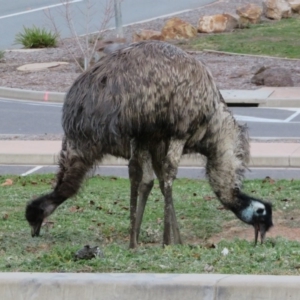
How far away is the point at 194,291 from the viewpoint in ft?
17.9

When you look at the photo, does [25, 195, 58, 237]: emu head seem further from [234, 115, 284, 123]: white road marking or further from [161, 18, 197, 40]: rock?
[161, 18, 197, 40]: rock

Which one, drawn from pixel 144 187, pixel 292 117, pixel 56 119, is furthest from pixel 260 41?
pixel 144 187

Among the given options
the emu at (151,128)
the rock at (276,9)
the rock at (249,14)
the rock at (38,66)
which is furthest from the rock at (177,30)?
the emu at (151,128)

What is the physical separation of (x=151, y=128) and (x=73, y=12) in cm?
2182

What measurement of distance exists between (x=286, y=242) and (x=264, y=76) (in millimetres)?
11526

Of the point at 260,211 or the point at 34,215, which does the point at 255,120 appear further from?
the point at 34,215

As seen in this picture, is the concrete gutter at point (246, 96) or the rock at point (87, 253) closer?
the rock at point (87, 253)

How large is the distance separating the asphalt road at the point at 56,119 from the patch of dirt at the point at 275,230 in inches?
207

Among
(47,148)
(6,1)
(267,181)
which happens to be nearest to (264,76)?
(47,148)

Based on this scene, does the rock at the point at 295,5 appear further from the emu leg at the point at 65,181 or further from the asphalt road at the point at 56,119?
the emu leg at the point at 65,181

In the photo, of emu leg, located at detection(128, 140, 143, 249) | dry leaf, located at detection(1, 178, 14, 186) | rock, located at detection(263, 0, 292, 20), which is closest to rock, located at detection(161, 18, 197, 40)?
rock, located at detection(263, 0, 292, 20)

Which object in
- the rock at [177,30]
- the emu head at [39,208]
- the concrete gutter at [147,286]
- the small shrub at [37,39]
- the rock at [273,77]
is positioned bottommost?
the concrete gutter at [147,286]

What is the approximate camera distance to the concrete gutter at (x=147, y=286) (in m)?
5.42

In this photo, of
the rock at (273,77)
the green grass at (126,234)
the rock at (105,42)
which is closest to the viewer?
the green grass at (126,234)
